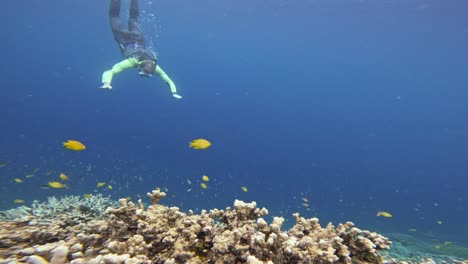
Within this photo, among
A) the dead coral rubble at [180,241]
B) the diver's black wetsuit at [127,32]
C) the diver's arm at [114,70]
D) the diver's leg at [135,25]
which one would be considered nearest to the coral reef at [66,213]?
the dead coral rubble at [180,241]

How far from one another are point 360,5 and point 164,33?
10353cm

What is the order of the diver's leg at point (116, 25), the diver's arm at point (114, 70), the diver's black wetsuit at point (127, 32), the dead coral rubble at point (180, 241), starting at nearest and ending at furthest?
the dead coral rubble at point (180, 241)
the diver's arm at point (114, 70)
the diver's black wetsuit at point (127, 32)
the diver's leg at point (116, 25)

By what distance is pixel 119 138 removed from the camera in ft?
286

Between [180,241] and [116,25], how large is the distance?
14197 millimetres

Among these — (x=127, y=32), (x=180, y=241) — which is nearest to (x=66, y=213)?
(x=180, y=241)

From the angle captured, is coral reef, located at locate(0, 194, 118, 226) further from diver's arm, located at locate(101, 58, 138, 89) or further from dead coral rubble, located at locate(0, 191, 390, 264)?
diver's arm, located at locate(101, 58, 138, 89)

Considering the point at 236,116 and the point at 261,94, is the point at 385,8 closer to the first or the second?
the point at 236,116

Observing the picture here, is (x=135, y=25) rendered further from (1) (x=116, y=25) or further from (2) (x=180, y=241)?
(2) (x=180, y=241)

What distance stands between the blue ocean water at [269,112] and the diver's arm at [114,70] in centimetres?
661

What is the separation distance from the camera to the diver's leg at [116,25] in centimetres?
1380

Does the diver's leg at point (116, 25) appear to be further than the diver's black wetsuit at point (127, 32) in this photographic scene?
Yes

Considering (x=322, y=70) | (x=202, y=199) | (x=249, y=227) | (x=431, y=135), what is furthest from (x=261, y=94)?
(x=249, y=227)

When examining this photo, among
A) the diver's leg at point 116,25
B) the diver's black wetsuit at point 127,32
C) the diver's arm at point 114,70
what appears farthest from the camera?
the diver's leg at point 116,25

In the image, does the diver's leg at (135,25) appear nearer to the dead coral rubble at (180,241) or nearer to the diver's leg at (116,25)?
the diver's leg at (116,25)
